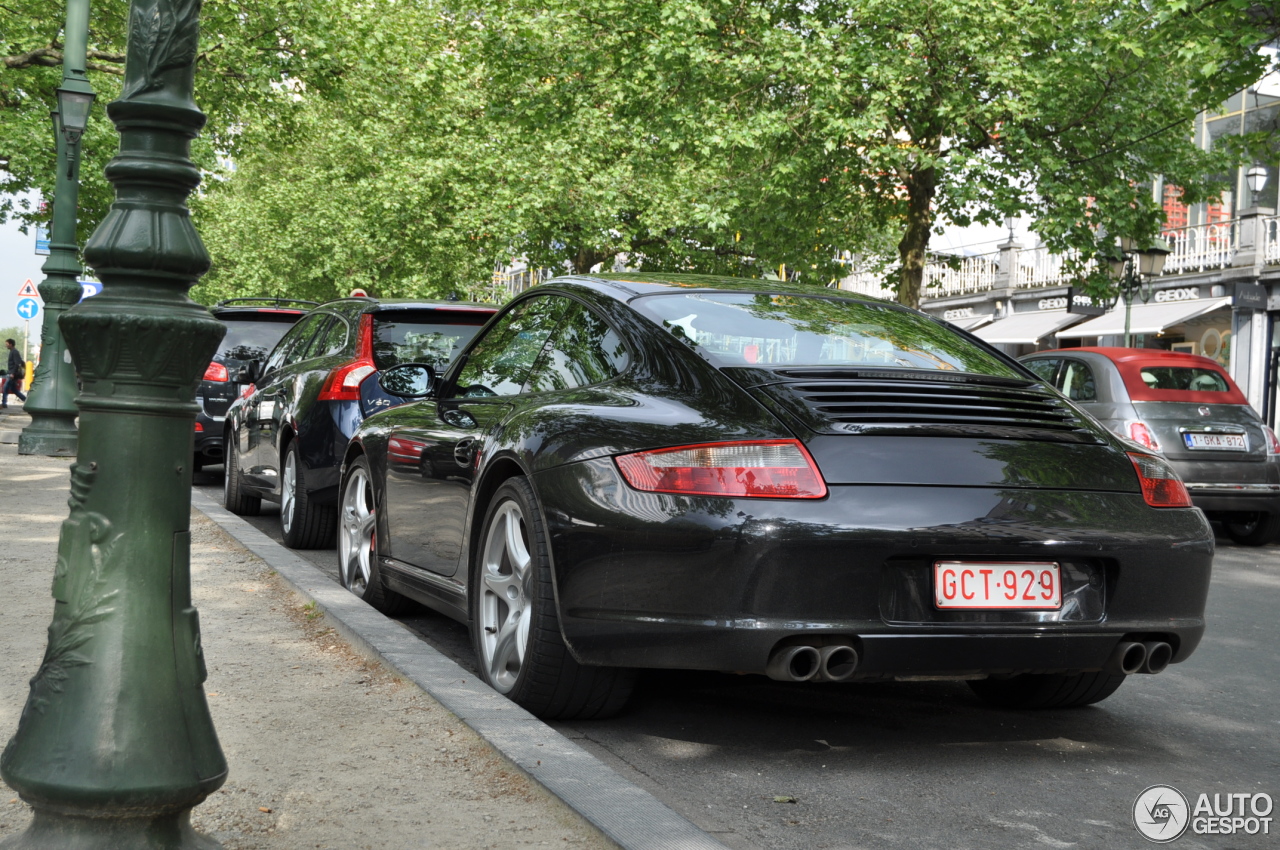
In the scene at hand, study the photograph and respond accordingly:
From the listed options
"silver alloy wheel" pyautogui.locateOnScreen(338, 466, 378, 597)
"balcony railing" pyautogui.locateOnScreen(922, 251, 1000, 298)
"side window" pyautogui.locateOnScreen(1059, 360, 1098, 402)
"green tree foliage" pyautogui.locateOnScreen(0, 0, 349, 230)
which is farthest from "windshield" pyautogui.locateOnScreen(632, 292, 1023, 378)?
"balcony railing" pyautogui.locateOnScreen(922, 251, 1000, 298)

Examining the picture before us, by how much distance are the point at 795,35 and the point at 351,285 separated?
2114 centimetres

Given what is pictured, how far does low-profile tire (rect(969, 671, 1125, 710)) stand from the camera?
16.3 ft

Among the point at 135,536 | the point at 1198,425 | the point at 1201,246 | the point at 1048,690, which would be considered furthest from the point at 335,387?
the point at 1201,246

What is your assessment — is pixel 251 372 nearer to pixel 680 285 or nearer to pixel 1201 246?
pixel 680 285

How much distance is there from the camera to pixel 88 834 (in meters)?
2.72

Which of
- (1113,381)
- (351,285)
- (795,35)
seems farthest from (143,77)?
(351,285)

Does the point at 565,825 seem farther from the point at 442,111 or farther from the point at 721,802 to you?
the point at 442,111

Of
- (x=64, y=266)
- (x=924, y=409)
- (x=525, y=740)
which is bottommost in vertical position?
(x=525, y=740)

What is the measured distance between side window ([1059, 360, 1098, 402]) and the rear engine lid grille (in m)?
8.40

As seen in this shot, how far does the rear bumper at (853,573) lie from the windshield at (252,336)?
401 inches

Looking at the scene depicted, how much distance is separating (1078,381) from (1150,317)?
19500 mm

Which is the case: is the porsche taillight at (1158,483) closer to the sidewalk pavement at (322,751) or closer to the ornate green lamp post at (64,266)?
the sidewalk pavement at (322,751)

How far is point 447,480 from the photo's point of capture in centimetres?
547

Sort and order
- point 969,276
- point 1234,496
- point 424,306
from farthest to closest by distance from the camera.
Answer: point 969,276, point 1234,496, point 424,306
